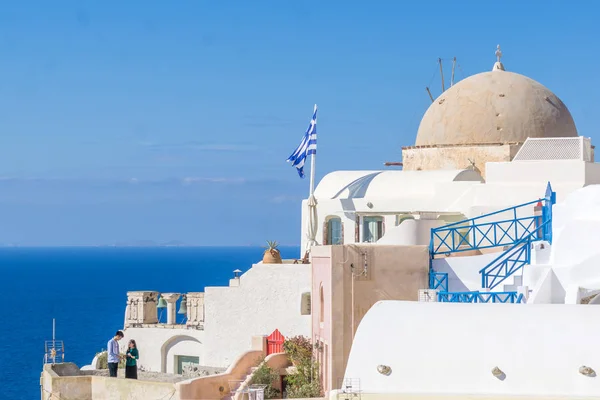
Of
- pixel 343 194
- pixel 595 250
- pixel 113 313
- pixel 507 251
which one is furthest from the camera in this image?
pixel 113 313

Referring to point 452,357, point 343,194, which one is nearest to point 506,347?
point 452,357

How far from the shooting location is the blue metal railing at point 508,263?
80.6 ft

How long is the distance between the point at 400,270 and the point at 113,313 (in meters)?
68.4

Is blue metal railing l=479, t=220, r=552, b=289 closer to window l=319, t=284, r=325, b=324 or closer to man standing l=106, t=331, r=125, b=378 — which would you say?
window l=319, t=284, r=325, b=324

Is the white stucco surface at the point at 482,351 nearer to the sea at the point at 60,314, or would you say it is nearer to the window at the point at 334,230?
the window at the point at 334,230

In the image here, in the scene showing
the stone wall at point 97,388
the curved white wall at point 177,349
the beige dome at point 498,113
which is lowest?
the stone wall at point 97,388

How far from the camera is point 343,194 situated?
3181cm

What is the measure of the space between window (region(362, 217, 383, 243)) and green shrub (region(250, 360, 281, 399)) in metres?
5.53

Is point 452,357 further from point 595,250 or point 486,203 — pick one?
point 486,203

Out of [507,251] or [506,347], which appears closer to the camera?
[506,347]

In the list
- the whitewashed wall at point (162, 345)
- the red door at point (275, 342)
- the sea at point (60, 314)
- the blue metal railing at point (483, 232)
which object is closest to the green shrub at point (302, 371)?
the red door at point (275, 342)

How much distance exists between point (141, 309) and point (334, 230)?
17.0ft

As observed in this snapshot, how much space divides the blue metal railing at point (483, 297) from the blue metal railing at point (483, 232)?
1.68 metres

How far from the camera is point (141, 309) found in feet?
104
